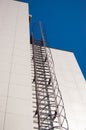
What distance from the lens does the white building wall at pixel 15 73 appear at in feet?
20.4

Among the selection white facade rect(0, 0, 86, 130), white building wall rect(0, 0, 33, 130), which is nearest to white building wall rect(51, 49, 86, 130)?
white facade rect(0, 0, 86, 130)

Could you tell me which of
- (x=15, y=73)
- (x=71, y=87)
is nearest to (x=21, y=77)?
(x=15, y=73)

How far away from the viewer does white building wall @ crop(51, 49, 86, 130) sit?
10023 millimetres

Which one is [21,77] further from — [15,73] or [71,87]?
[71,87]

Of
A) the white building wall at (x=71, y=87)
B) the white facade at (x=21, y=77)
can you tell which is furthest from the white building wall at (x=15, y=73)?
the white building wall at (x=71, y=87)

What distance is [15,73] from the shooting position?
7.76 m

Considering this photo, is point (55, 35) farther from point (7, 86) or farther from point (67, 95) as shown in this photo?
point (7, 86)

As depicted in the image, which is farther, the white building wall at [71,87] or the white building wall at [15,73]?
the white building wall at [71,87]

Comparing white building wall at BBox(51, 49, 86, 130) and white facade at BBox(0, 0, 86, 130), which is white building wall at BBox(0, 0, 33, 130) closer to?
white facade at BBox(0, 0, 86, 130)

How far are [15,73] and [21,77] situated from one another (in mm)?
272

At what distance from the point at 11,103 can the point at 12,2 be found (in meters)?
8.02

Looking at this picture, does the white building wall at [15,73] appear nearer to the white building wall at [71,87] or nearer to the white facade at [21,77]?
the white facade at [21,77]

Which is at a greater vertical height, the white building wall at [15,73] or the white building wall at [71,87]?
the white building wall at [15,73]

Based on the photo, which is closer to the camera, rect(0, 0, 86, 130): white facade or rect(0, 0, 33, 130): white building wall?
rect(0, 0, 33, 130): white building wall
